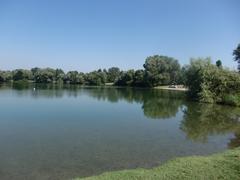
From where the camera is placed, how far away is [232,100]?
112 ft

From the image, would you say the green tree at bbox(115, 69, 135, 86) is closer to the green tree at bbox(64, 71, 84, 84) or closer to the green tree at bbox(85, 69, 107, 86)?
the green tree at bbox(85, 69, 107, 86)

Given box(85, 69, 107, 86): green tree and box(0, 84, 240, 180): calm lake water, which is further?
box(85, 69, 107, 86): green tree

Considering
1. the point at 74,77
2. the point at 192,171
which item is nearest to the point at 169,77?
the point at 74,77

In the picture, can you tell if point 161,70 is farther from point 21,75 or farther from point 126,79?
point 21,75

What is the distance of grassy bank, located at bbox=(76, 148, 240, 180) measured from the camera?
743cm

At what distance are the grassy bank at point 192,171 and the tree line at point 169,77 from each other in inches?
1080

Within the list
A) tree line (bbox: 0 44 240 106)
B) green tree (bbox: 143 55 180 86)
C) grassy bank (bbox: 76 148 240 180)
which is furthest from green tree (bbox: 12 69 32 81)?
grassy bank (bbox: 76 148 240 180)

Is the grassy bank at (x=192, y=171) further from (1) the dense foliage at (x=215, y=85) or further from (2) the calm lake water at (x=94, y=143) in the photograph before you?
(1) the dense foliage at (x=215, y=85)

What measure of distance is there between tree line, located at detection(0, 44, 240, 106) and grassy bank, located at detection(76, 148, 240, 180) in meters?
27.4

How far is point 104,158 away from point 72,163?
57.5 inches

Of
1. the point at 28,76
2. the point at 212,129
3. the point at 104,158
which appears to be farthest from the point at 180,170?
the point at 28,76

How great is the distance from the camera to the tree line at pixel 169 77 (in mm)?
37062

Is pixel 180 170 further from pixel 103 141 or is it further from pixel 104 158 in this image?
pixel 103 141

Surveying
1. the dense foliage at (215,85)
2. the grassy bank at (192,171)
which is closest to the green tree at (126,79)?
the dense foliage at (215,85)
